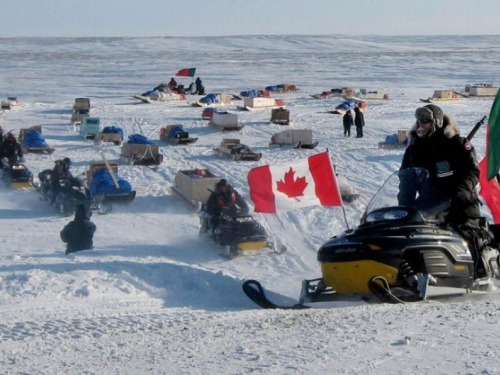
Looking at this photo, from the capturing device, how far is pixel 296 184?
868 centimetres

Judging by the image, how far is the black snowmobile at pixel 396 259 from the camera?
6.22 meters

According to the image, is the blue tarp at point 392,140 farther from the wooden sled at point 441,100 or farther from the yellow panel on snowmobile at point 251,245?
the wooden sled at point 441,100

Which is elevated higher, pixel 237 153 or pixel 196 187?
pixel 196 187

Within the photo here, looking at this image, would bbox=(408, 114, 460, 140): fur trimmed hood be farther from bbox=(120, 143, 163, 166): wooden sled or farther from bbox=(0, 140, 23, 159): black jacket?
bbox=(120, 143, 163, 166): wooden sled

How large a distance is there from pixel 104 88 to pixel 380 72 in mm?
22173

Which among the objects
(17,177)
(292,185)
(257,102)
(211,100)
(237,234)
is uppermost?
(292,185)

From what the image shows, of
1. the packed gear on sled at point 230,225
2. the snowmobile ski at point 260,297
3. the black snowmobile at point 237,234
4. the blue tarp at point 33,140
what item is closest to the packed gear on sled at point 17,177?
the blue tarp at point 33,140

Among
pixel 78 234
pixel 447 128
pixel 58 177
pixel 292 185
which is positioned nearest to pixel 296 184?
pixel 292 185

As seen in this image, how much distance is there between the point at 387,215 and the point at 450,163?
670mm

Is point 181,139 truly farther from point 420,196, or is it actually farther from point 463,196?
point 463,196

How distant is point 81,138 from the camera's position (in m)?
23.0

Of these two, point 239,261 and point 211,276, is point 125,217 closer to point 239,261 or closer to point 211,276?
point 239,261

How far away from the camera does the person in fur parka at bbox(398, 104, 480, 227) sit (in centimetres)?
651

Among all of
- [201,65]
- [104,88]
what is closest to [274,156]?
[104,88]
